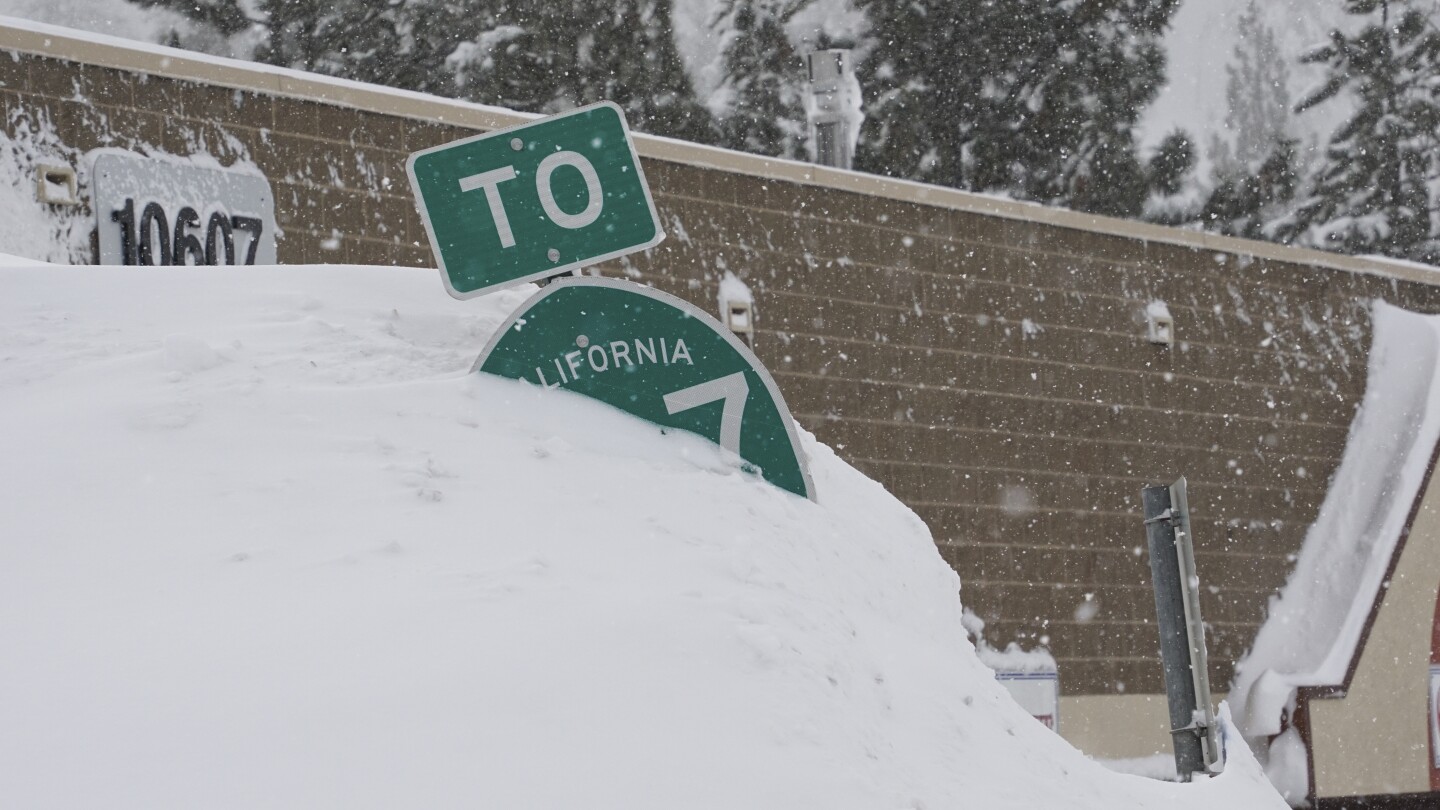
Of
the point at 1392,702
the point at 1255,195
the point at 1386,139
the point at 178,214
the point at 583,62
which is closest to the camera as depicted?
the point at 178,214

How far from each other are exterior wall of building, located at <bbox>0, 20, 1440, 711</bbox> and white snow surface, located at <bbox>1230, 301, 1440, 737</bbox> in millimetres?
216

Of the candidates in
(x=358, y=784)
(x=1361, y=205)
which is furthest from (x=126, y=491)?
(x=1361, y=205)

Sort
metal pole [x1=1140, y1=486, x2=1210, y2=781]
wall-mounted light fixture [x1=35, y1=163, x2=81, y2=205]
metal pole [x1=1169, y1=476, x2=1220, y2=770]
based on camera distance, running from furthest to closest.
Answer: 1. wall-mounted light fixture [x1=35, y1=163, x2=81, y2=205]
2. metal pole [x1=1140, y1=486, x2=1210, y2=781]
3. metal pole [x1=1169, y1=476, x2=1220, y2=770]

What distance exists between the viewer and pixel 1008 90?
29.6 meters

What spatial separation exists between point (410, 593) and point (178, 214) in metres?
6.25

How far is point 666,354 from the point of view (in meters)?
5.02

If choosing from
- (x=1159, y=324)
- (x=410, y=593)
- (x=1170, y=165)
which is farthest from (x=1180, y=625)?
(x=1170, y=165)

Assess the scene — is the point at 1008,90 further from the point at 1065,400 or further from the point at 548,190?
the point at 548,190

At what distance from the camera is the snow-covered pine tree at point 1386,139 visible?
33.9 meters

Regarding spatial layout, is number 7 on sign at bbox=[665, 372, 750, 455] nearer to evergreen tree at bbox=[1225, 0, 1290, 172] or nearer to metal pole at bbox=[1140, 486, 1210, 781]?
metal pole at bbox=[1140, 486, 1210, 781]

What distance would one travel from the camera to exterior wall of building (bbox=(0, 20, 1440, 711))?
9867mm

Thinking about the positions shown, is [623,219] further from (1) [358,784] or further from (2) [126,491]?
(1) [358,784]

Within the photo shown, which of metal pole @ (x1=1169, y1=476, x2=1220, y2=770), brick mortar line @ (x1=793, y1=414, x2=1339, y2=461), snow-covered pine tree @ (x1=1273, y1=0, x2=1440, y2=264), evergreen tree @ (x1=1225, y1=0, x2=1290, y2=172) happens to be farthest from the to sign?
evergreen tree @ (x1=1225, y1=0, x2=1290, y2=172)

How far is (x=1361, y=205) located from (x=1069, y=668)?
24.3 m
